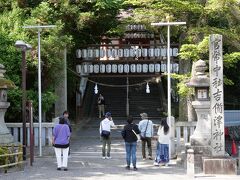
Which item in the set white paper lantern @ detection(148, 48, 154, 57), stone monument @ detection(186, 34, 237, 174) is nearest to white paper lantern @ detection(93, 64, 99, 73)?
white paper lantern @ detection(148, 48, 154, 57)

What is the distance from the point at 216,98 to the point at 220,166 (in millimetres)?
2026

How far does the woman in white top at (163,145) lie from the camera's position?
14977 millimetres

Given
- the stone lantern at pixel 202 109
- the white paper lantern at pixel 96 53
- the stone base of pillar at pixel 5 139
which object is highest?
→ the white paper lantern at pixel 96 53

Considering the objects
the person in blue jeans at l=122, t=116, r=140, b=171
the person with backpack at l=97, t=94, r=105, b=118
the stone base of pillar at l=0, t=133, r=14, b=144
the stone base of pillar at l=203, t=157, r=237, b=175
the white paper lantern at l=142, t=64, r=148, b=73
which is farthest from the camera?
the person with backpack at l=97, t=94, r=105, b=118

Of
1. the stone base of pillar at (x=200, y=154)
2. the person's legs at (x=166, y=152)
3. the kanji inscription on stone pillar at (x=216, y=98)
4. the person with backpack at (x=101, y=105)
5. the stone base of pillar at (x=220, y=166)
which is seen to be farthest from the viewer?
the person with backpack at (x=101, y=105)

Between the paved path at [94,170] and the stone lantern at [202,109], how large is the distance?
1250mm

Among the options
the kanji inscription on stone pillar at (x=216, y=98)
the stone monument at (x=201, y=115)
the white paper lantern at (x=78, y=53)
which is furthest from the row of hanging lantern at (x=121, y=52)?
the kanji inscription on stone pillar at (x=216, y=98)

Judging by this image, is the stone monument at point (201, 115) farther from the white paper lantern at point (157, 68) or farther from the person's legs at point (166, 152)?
the white paper lantern at point (157, 68)

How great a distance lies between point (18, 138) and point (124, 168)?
6323 millimetres

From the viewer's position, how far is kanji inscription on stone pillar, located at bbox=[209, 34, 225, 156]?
1352cm

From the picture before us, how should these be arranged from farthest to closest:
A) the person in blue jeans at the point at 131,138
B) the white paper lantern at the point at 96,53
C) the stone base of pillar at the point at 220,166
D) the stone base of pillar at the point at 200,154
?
the white paper lantern at the point at 96,53
the stone base of pillar at the point at 200,154
the person in blue jeans at the point at 131,138
the stone base of pillar at the point at 220,166

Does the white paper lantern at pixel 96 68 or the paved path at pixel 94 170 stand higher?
the white paper lantern at pixel 96 68

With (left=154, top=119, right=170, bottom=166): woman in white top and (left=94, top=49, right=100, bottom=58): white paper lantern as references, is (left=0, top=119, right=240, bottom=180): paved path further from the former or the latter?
(left=94, top=49, right=100, bottom=58): white paper lantern

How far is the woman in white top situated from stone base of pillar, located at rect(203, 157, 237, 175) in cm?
209
